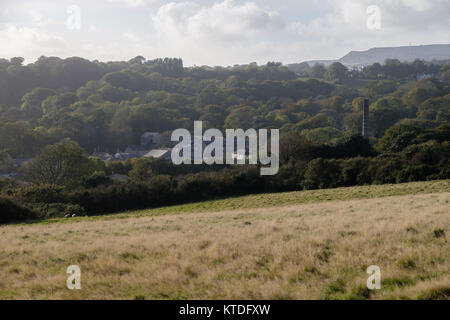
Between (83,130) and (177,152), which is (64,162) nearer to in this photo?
(177,152)

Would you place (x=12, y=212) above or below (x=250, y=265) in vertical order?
below

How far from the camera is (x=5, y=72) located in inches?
Answer: 6225

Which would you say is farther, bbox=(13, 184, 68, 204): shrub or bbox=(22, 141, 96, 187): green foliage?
bbox=(22, 141, 96, 187): green foliage

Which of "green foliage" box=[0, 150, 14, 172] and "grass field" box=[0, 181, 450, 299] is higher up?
"grass field" box=[0, 181, 450, 299]

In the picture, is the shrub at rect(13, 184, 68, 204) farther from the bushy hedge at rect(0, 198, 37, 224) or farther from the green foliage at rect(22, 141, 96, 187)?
the green foliage at rect(22, 141, 96, 187)

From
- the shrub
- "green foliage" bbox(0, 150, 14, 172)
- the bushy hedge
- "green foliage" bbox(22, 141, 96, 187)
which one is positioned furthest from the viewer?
"green foliage" bbox(0, 150, 14, 172)

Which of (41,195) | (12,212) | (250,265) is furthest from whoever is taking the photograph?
(41,195)

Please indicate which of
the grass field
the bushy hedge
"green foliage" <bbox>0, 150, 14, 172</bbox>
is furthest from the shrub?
Answer: "green foliage" <bbox>0, 150, 14, 172</bbox>

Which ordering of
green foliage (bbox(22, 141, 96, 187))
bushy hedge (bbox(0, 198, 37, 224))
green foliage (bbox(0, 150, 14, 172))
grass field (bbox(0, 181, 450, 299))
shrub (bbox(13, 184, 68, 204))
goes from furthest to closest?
green foliage (bbox(0, 150, 14, 172)), green foliage (bbox(22, 141, 96, 187)), shrub (bbox(13, 184, 68, 204)), bushy hedge (bbox(0, 198, 37, 224)), grass field (bbox(0, 181, 450, 299))

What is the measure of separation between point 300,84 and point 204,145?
342 feet

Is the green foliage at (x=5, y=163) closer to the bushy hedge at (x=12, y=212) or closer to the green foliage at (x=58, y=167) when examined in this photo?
the green foliage at (x=58, y=167)

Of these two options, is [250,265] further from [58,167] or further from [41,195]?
[58,167]

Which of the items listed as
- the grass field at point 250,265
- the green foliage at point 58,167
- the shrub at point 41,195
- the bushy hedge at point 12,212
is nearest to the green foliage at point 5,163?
A: the green foliage at point 58,167

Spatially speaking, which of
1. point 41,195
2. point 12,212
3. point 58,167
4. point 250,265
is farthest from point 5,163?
point 250,265
